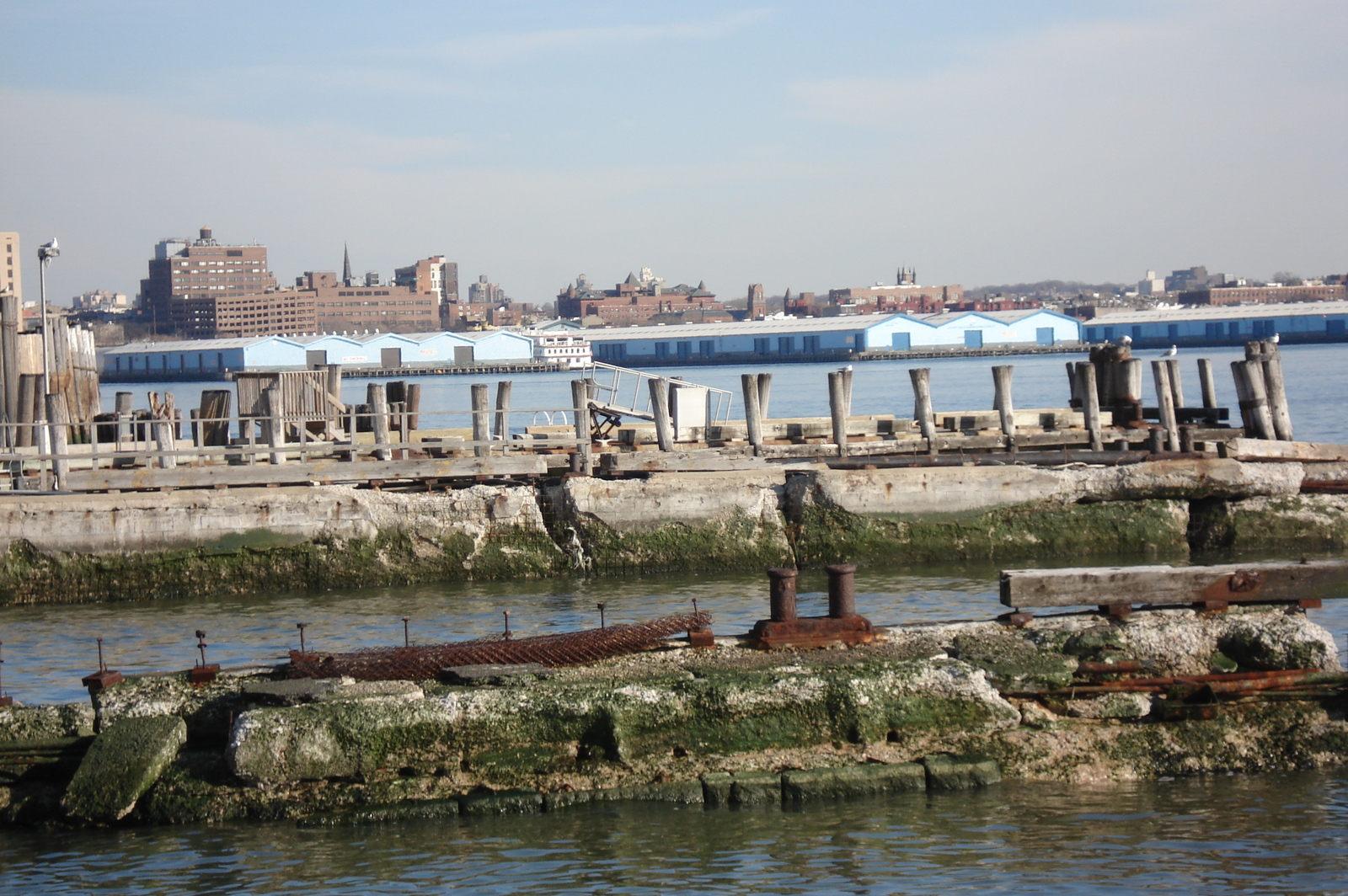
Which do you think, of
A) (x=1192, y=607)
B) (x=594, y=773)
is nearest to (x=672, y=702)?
(x=594, y=773)

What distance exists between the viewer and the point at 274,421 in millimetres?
19969

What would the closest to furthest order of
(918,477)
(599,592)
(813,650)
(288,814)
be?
(288,814) → (813,650) → (599,592) → (918,477)

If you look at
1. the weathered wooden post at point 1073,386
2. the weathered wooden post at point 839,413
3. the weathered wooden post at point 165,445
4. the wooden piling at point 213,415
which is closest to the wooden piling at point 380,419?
the wooden piling at point 213,415

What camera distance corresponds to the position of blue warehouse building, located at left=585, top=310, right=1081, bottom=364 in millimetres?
139750

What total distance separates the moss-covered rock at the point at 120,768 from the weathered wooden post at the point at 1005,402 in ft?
48.8

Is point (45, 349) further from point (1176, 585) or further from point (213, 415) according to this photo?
point (1176, 585)

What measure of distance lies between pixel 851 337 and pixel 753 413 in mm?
120126

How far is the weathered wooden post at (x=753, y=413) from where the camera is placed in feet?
67.3

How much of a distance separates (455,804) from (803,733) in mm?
2460

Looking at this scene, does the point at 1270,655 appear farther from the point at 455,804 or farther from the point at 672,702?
the point at 455,804

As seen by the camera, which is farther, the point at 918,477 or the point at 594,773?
the point at 918,477

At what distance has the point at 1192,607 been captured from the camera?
10680mm

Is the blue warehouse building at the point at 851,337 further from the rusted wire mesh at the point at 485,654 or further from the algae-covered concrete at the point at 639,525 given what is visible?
the rusted wire mesh at the point at 485,654

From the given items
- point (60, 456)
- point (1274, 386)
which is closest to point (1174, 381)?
point (1274, 386)
